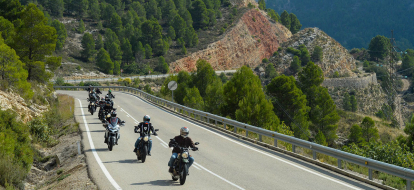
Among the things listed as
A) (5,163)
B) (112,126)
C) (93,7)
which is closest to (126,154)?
(112,126)

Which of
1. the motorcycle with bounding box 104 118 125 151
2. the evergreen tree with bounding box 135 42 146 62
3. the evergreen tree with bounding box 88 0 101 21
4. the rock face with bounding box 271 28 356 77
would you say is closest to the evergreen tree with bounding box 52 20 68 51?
the evergreen tree with bounding box 135 42 146 62

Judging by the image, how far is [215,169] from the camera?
38.2ft

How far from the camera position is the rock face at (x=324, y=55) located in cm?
12575

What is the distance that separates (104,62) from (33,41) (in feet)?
197

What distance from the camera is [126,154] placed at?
46.2 feet

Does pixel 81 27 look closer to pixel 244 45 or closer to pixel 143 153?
pixel 244 45

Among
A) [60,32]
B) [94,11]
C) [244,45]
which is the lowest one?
[60,32]

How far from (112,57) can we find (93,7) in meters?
29.1

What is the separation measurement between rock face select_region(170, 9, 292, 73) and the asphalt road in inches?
3585

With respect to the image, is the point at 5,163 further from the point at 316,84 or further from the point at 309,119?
the point at 316,84

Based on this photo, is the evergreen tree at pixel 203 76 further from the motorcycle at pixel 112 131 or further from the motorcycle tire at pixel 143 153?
the motorcycle tire at pixel 143 153

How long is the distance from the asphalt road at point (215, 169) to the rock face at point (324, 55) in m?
110

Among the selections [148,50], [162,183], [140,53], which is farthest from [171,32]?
[162,183]

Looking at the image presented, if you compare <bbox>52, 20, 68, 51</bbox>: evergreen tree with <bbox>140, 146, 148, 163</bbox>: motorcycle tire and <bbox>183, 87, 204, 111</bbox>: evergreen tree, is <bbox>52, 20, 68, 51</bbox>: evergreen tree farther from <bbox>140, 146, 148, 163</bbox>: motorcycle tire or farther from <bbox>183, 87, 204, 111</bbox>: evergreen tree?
<bbox>140, 146, 148, 163</bbox>: motorcycle tire
